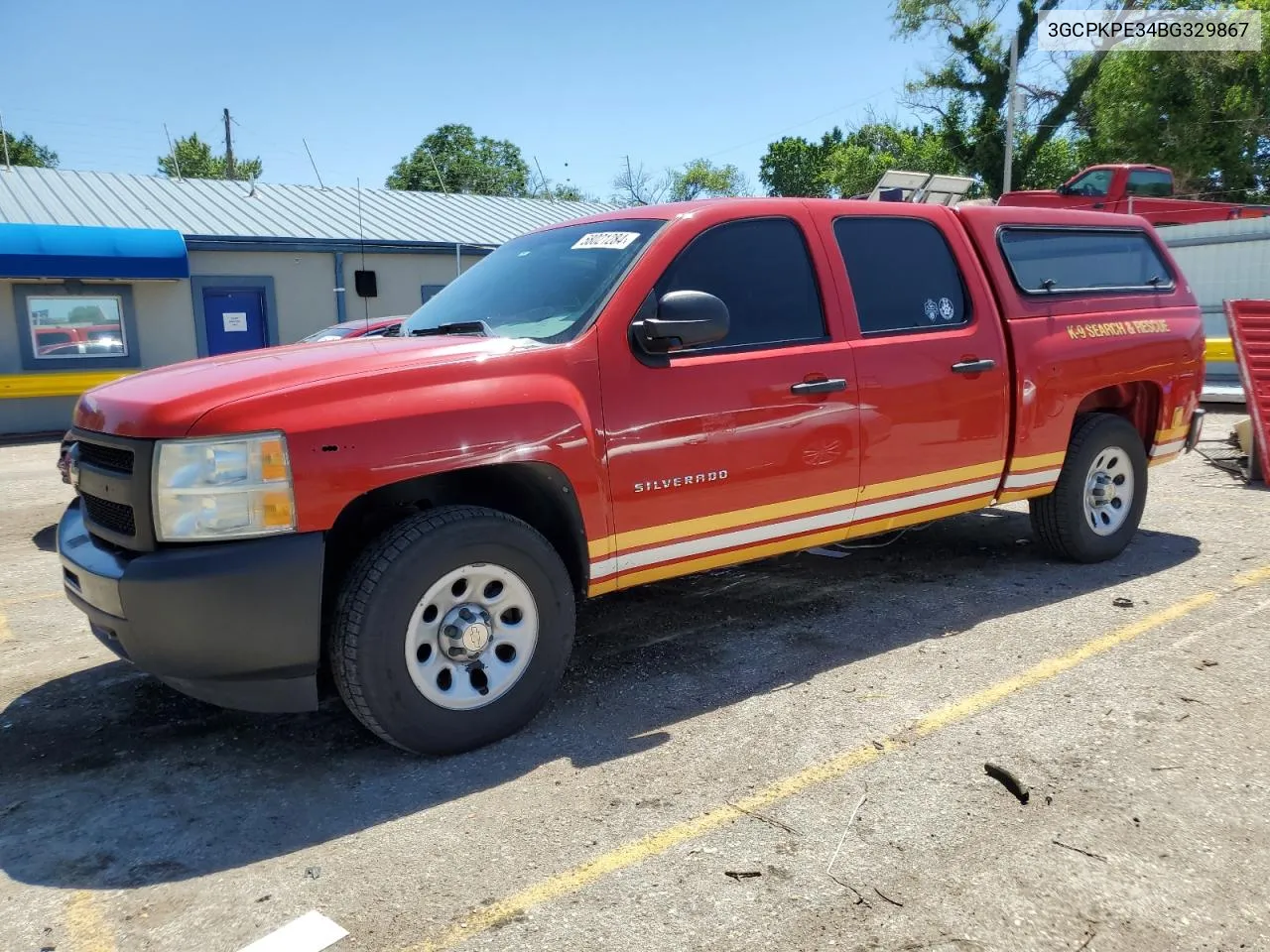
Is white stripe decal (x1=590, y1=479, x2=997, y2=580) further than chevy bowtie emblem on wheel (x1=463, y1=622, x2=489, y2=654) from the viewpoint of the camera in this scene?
Yes

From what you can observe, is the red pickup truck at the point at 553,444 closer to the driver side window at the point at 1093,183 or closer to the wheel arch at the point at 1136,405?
the wheel arch at the point at 1136,405

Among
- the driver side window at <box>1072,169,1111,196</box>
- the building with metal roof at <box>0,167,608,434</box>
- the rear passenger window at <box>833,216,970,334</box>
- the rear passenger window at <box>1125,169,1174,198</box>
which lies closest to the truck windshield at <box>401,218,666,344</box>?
the rear passenger window at <box>833,216,970,334</box>

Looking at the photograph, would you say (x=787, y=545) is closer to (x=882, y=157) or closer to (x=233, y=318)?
(x=233, y=318)

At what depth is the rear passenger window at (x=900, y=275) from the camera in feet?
14.5

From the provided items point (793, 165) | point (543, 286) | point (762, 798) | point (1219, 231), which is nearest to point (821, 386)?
point (543, 286)

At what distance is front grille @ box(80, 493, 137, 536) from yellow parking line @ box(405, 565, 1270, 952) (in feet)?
5.33

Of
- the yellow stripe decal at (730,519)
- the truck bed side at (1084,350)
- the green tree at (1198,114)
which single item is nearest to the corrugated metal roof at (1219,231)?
the truck bed side at (1084,350)

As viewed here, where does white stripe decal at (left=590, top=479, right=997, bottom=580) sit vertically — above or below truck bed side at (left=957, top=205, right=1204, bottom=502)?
below

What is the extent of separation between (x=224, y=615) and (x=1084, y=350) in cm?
448

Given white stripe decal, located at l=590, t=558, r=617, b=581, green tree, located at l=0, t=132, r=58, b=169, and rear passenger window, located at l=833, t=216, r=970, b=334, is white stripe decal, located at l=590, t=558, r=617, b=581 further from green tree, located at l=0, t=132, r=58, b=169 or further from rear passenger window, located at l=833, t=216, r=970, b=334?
green tree, located at l=0, t=132, r=58, b=169

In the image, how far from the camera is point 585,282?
12.6 feet

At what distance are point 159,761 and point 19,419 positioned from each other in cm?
1486

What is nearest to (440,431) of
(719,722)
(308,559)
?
(308,559)

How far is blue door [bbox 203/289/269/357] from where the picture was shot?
1716 centimetres
